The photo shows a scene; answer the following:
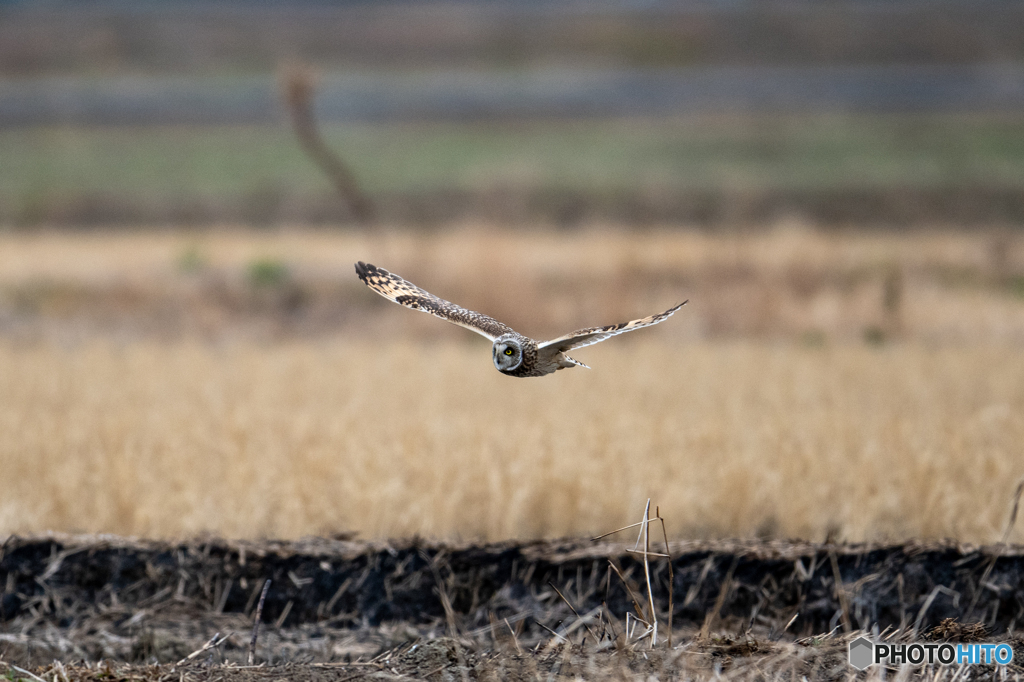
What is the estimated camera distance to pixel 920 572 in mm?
4840

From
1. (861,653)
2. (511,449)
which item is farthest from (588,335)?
(511,449)

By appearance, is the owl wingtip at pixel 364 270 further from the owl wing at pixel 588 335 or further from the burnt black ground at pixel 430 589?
the burnt black ground at pixel 430 589

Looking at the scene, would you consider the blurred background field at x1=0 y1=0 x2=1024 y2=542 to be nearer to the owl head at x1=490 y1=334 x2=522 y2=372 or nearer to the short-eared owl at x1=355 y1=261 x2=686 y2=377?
the short-eared owl at x1=355 y1=261 x2=686 y2=377

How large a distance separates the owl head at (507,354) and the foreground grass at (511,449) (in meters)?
2.75

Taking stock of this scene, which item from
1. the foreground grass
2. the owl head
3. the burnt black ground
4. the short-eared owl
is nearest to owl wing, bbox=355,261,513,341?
the short-eared owl

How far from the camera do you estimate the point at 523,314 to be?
11250mm

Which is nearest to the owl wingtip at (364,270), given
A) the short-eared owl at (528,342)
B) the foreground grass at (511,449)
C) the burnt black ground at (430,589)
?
the short-eared owl at (528,342)

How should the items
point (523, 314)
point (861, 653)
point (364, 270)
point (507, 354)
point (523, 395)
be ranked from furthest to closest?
point (523, 314), point (523, 395), point (861, 653), point (364, 270), point (507, 354)

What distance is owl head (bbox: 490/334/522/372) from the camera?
263cm

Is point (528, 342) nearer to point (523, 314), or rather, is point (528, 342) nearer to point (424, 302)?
point (424, 302)

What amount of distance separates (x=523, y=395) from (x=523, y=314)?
3180mm

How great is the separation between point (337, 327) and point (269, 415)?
5.76 meters

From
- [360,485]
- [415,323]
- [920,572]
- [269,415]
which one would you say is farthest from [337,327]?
[920,572]

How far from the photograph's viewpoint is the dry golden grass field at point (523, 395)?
5.38 metres
